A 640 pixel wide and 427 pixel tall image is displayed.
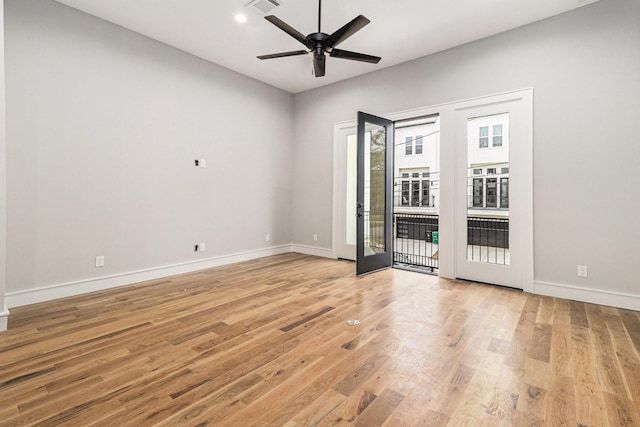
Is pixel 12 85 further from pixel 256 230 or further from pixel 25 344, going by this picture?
pixel 256 230

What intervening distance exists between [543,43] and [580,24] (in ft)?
1.15

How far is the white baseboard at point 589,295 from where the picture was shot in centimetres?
307

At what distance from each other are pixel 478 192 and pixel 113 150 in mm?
4913

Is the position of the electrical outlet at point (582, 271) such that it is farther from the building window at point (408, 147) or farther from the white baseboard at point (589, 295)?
the building window at point (408, 147)

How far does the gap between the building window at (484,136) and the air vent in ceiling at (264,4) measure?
3.11 m

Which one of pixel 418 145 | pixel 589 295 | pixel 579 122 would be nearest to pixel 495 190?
pixel 579 122

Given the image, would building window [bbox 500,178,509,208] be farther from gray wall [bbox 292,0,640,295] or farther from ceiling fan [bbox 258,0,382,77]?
ceiling fan [bbox 258,0,382,77]

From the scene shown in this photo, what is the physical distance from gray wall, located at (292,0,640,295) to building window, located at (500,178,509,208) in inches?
12.1

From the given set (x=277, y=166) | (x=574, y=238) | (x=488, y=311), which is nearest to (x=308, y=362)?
(x=488, y=311)

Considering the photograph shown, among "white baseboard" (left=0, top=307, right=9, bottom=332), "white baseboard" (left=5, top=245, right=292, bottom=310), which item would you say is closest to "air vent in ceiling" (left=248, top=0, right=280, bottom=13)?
"white baseboard" (left=5, top=245, right=292, bottom=310)

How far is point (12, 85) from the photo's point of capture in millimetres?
3012

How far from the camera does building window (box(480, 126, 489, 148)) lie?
3986mm

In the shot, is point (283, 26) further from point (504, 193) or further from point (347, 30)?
point (504, 193)

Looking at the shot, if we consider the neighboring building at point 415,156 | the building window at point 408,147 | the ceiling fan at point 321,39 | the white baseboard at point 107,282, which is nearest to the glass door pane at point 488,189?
the ceiling fan at point 321,39
